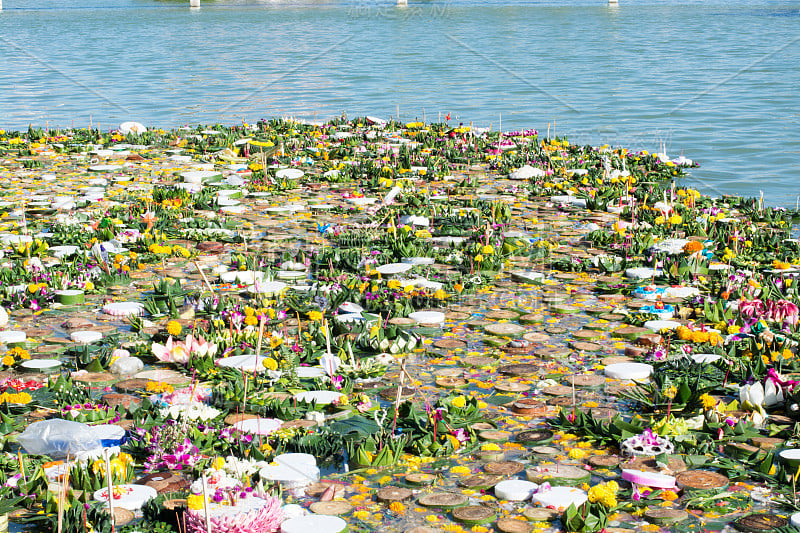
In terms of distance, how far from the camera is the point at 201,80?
99.0 feet

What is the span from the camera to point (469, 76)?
29.9 m

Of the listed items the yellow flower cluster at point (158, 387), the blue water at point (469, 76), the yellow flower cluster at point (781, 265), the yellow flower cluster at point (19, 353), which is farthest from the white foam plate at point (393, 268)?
the blue water at point (469, 76)

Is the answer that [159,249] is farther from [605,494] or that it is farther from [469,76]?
[469,76]

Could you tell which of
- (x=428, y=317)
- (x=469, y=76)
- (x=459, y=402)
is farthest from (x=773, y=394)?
(x=469, y=76)

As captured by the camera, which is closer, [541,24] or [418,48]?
[418,48]

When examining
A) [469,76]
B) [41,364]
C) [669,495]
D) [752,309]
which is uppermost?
[469,76]

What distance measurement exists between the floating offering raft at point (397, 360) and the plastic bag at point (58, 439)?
0.02m

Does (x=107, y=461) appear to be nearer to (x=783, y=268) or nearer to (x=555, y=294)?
(x=555, y=294)

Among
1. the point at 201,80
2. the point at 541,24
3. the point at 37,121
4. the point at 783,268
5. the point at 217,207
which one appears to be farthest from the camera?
the point at 541,24

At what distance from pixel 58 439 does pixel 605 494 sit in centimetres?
288

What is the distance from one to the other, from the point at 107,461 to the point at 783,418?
370 cm

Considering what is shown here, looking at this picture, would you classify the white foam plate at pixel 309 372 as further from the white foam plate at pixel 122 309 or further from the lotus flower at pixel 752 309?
the lotus flower at pixel 752 309

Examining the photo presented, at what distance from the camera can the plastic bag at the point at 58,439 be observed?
4.92 metres

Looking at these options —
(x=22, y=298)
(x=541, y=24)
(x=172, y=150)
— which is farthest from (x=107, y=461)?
(x=541, y=24)
